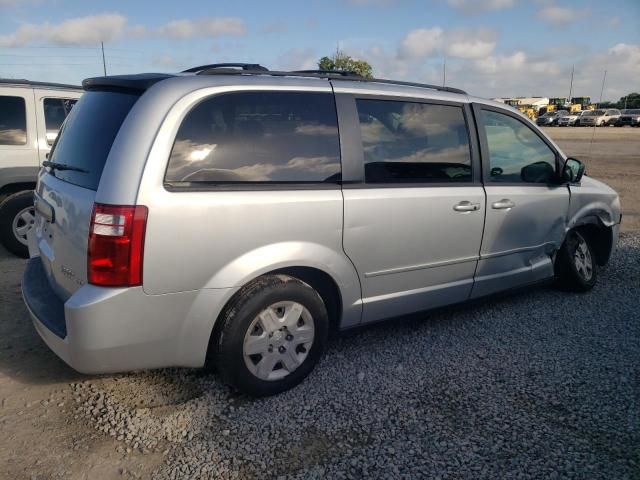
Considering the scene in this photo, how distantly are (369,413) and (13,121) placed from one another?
5067 mm

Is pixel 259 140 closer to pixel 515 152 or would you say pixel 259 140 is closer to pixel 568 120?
pixel 515 152

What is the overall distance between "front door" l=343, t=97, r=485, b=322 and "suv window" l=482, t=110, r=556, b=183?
265 millimetres

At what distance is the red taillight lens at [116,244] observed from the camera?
2439 millimetres

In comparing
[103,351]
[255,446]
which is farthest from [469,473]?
[103,351]

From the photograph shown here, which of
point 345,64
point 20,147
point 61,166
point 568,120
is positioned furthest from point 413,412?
point 568,120

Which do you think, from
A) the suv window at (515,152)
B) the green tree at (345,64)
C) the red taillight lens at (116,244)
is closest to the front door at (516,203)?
the suv window at (515,152)

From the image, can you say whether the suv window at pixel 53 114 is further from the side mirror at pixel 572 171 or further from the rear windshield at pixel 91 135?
the side mirror at pixel 572 171

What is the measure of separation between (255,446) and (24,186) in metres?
4.59

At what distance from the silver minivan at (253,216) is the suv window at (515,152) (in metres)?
0.05

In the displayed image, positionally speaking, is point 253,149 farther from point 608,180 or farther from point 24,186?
point 608,180

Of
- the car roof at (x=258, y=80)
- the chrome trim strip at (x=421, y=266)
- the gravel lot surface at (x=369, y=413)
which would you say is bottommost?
the gravel lot surface at (x=369, y=413)

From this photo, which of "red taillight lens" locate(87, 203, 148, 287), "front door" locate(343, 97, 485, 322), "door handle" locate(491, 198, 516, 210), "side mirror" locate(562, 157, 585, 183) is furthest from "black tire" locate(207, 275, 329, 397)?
"side mirror" locate(562, 157, 585, 183)

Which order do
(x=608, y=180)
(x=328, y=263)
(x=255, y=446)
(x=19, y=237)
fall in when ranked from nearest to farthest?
(x=255, y=446) → (x=328, y=263) → (x=19, y=237) → (x=608, y=180)

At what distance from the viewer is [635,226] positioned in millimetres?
7836
